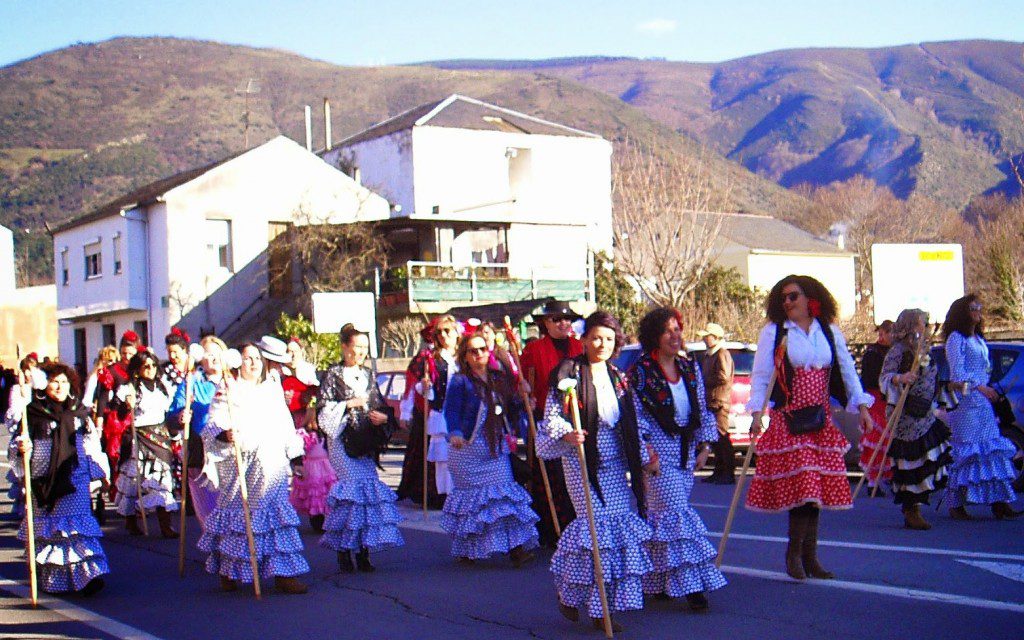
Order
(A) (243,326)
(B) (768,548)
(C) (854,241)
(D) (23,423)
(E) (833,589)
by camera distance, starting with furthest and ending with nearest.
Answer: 1. (C) (854,241)
2. (A) (243,326)
3. (B) (768,548)
4. (D) (23,423)
5. (E) (833,589)

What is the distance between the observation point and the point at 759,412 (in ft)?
26.1

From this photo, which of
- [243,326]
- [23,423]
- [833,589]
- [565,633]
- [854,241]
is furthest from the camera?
[854,241]

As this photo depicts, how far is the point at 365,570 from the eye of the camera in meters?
9.58

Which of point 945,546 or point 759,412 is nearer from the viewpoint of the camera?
point 759,412

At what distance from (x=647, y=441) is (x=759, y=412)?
90cm

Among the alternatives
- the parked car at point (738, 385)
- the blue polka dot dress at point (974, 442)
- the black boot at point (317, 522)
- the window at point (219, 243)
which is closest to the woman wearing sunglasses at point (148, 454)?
the black boot at point (317, 522)

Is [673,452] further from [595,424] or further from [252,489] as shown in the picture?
[252,489]

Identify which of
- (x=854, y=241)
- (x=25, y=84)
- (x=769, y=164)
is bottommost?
(x=854, y=241)

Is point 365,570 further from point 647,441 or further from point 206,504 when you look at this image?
point 647,441

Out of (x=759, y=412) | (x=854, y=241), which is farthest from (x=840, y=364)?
(x=854, y=241)

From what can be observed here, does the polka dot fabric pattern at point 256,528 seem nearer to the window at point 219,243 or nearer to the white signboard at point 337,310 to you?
the white signboard at point 337,310

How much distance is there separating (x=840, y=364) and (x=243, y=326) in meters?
32.9

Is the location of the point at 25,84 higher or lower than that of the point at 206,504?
higher

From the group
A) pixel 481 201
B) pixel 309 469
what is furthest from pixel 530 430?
pixel 481 201
